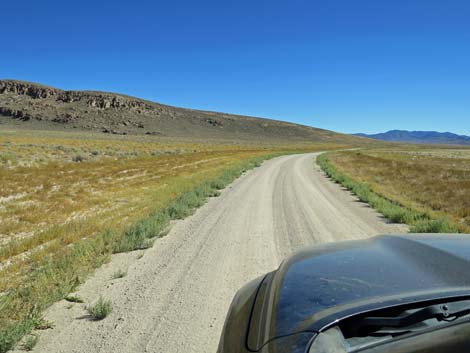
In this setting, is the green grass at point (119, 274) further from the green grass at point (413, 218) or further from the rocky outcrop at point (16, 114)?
the rocky outcrop at point (16, 114)

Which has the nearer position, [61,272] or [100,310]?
[100,310]

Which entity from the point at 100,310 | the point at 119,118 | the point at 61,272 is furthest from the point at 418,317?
the point at 119,118

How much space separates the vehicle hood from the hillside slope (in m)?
141

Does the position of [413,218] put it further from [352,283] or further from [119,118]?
[119,118]

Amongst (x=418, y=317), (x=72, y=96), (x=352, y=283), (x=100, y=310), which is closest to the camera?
(x=418, y=317)

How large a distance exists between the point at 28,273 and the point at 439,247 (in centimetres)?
586

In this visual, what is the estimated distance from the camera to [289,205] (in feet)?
35.5

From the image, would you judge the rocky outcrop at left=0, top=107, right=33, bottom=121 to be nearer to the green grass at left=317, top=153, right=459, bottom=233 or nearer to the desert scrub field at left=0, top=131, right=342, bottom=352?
the desert scrub field at left=0, top=131, right=342, bottom=352

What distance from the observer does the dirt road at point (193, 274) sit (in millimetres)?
3424

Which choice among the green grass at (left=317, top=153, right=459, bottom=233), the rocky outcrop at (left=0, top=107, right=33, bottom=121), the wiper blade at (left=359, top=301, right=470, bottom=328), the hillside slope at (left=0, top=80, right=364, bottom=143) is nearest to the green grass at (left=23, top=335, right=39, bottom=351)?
the wiper blade at (left=359, top=301, right=470, bottom=328)

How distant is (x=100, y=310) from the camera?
3861 mm

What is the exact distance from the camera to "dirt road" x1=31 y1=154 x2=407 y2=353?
342 centimetres

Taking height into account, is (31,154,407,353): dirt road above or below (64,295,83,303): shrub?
above

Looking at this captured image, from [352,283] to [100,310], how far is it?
3137 mm
